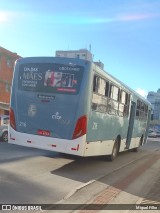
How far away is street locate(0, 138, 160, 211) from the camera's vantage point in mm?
8224

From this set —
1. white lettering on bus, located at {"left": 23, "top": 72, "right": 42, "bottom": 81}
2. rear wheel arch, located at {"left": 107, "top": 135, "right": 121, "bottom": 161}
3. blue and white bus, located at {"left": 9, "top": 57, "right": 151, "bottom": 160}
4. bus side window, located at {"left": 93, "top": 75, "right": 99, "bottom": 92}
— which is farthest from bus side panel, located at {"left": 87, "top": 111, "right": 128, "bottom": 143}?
white lettering on bus, located at {"left": 23, "top": 72, "right": 42, "bottom": 81}

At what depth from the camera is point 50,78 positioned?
1235cm

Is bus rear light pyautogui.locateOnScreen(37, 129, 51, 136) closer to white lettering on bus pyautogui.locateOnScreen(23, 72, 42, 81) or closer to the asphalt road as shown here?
the asphalt road

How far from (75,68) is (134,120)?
28.0 ft

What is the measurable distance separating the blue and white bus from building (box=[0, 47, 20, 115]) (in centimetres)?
4188

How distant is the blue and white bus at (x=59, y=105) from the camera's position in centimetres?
1186

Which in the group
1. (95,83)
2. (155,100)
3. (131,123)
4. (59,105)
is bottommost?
(131,123)

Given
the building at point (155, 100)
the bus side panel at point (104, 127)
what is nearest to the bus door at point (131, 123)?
the bus side panel at point (104, 127)

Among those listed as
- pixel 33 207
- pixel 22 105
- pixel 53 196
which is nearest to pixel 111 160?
pixel 22 105

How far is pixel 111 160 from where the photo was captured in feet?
52.5

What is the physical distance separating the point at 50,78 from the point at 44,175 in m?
3.16

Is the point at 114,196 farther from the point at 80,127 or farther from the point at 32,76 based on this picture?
the point at 32,76

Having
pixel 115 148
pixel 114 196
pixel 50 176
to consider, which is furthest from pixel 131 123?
pixel 114 196

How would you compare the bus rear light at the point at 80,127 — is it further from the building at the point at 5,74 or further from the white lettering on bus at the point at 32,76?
the building at the point at 5,74
